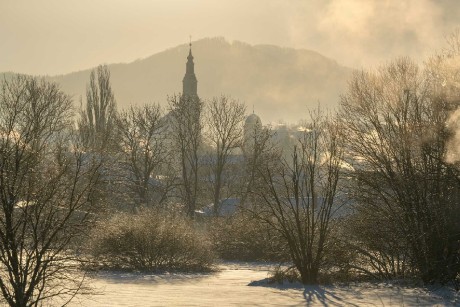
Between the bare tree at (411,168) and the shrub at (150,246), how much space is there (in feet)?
21.6

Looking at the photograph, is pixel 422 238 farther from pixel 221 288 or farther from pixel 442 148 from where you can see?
pixel 221 288

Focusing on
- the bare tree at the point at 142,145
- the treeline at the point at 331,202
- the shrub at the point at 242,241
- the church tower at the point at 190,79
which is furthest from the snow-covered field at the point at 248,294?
the church tower at the point at 190,79

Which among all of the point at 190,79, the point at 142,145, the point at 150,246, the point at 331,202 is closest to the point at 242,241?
the point at 150,246

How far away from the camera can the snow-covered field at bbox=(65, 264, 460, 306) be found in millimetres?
12047

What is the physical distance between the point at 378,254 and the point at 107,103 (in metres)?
46.8

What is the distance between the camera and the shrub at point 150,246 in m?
20.8

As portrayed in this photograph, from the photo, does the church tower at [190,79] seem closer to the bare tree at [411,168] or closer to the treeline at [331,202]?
the treeline at [331,202]

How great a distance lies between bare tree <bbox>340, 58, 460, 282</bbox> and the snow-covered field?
1.16 metres

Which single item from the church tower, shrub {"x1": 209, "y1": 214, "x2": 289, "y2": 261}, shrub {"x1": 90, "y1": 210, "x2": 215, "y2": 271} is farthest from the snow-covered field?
the church tower

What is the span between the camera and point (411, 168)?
15.4 metres

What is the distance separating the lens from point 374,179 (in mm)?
17016

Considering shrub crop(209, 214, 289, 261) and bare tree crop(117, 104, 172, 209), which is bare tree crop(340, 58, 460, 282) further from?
bare tree crop(117, 104, 172, 209)

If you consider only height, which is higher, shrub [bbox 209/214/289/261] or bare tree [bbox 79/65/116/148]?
bare tree [bbox 79/65/116/148]

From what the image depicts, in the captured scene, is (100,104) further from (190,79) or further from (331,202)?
(190,79)
